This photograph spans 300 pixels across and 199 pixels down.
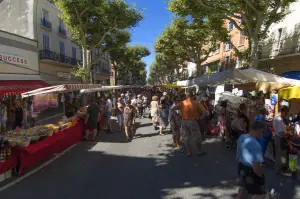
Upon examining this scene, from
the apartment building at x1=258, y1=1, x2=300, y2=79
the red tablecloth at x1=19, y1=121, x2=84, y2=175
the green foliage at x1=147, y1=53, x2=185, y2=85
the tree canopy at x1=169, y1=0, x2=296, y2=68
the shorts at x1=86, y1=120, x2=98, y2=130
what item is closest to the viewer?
the red tablecloth at x1=19, y1=121, x2=84, y2=175

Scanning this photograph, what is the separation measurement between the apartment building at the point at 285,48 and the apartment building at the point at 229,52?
3.19 m

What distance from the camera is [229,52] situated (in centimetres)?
2770

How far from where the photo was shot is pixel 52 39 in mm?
23438

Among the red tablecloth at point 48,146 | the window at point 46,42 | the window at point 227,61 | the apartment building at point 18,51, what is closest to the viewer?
the red tablecloth at point 48,146

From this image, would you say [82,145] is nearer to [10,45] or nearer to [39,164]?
[39,164]

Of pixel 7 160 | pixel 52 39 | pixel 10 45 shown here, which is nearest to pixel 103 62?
pixel 52 39

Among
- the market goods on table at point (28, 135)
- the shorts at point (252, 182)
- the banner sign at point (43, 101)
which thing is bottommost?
the shorts at point (252, 182)

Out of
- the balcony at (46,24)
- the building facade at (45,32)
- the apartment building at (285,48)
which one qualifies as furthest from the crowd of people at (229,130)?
the balcony at (46,24)

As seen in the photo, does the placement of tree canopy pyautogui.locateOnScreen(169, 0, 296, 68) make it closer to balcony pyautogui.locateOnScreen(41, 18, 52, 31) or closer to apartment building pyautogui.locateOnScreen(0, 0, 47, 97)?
apartment building pyautogui.locateOnScreen(0, 0, 47, 97)

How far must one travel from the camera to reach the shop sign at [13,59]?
589 inches

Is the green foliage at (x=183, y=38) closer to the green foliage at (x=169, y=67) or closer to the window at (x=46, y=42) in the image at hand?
the green foliage at (x=169, y=67)

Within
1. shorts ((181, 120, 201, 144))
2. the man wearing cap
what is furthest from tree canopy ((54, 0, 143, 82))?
shorts ((181, 120, 201, 144))

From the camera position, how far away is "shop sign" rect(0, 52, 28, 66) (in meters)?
15.0

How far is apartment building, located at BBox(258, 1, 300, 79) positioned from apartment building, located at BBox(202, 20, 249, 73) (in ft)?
10.5
